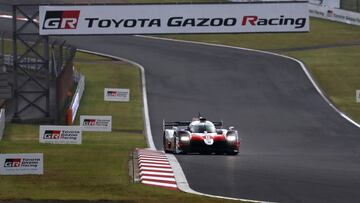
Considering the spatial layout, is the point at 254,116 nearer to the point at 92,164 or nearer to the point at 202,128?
the point at 202,128

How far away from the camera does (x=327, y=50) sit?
70562mm

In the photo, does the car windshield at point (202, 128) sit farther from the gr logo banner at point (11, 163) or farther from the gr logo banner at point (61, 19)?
the gr logo banner at point (61, 19)

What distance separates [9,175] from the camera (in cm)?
2264

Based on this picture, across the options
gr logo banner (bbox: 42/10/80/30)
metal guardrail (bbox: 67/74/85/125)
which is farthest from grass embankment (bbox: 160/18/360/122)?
gr logo banner (bbox: 42/10/80/30)

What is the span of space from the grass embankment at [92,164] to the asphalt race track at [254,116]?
1355 millimetres

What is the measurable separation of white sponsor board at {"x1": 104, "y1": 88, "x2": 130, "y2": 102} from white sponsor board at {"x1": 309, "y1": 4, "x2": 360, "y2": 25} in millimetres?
32303

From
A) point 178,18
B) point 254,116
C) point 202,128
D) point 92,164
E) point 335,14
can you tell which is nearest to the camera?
point 92,164

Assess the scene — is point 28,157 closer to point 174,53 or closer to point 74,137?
point 74,137

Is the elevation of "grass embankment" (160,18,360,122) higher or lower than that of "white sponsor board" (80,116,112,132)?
higher

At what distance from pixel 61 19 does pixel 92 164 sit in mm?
15610

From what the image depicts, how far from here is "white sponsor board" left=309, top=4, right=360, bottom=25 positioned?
7981 centimetres

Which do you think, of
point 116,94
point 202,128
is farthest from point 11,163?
point 116,94

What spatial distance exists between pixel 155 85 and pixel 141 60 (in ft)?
30.6

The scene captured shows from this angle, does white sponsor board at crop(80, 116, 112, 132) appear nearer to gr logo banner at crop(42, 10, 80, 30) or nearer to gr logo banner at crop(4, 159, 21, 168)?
gr logo banner at crop(42, 10, 80, 30)
